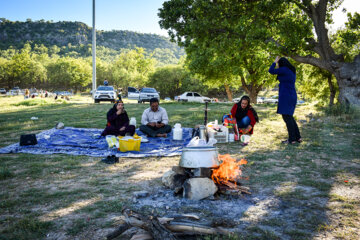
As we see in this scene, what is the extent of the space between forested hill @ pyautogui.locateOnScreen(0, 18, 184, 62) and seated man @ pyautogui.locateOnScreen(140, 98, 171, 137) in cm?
10844

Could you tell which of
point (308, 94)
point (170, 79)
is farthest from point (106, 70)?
point (308, 94)

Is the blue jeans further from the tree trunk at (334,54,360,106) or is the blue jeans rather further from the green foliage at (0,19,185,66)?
the green foliage at (0,19,185,66)

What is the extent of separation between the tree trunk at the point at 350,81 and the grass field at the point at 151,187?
579 centimetres

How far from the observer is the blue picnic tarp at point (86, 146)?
543 cm

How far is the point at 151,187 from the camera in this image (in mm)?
3545

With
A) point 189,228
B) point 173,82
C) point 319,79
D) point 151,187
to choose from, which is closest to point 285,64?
point 151,187

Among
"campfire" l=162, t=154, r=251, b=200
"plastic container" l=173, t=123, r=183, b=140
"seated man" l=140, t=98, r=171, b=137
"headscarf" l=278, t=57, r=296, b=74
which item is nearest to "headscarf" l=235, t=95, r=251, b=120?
"headscarf" l=278, t=57, r=296, b=74

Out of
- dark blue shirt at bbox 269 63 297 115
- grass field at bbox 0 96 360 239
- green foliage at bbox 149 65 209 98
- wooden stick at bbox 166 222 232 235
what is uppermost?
green foliage at bbox 149 65 209 98

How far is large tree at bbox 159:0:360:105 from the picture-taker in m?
10.9

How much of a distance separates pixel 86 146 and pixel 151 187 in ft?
9.70

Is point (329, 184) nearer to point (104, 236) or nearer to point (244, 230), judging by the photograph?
point (244, 230)

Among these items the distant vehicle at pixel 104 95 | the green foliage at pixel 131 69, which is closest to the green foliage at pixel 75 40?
the green foliage at pixel 131 69

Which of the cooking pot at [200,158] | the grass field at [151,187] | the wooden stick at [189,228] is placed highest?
the cooking pot at [200,158]

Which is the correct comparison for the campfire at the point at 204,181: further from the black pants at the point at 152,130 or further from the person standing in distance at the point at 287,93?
the black pants at the point at 152,130
